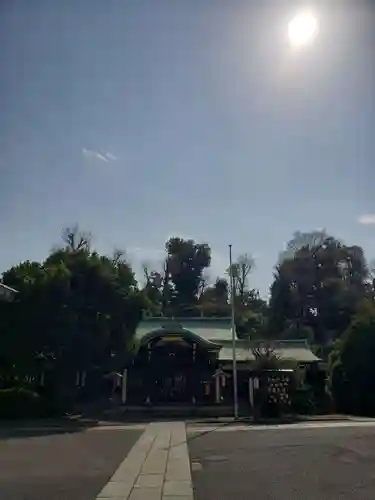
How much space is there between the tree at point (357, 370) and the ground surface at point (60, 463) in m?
15.0

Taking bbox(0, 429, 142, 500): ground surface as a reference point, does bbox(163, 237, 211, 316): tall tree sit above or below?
above

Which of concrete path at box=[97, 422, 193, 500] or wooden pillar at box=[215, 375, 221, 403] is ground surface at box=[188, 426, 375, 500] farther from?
wooden pillar at box=[215, 375, 221, 403]

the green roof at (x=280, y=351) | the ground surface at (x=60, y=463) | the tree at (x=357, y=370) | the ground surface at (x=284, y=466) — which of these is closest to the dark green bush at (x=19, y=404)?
the ground surface at (x=60, y=463)

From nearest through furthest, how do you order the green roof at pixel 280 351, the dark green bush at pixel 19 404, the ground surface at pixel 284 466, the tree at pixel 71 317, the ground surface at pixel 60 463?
1. the ground surface at pixel 284 466
2. the ground surface at pixel 60 463
3. the dark green bush at pixel 19 404
4. the tree at pixel 71 317
5. the green roof at pixel 280 351

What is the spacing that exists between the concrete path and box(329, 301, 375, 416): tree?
16283 mm

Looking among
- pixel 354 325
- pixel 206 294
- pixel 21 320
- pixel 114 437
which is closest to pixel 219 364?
pixel 354 325

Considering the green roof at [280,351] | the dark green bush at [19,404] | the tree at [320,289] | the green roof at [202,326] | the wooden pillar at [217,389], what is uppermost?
the tree at [320,289]

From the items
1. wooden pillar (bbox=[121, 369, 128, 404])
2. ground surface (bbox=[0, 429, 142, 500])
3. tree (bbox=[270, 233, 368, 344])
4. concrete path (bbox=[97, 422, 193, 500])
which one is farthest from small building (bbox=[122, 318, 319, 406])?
tree (bbox=[270, 233, 368, 344])

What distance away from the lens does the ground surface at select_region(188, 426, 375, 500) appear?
326 inches

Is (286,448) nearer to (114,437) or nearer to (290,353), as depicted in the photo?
(114,437)

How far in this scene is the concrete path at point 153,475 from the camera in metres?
8.31

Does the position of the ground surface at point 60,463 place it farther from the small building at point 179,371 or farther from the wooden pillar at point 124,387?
the small building at point 179,371

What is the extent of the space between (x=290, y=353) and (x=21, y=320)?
57.6 ft

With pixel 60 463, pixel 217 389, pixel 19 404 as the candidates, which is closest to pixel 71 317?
pixel 19 404
